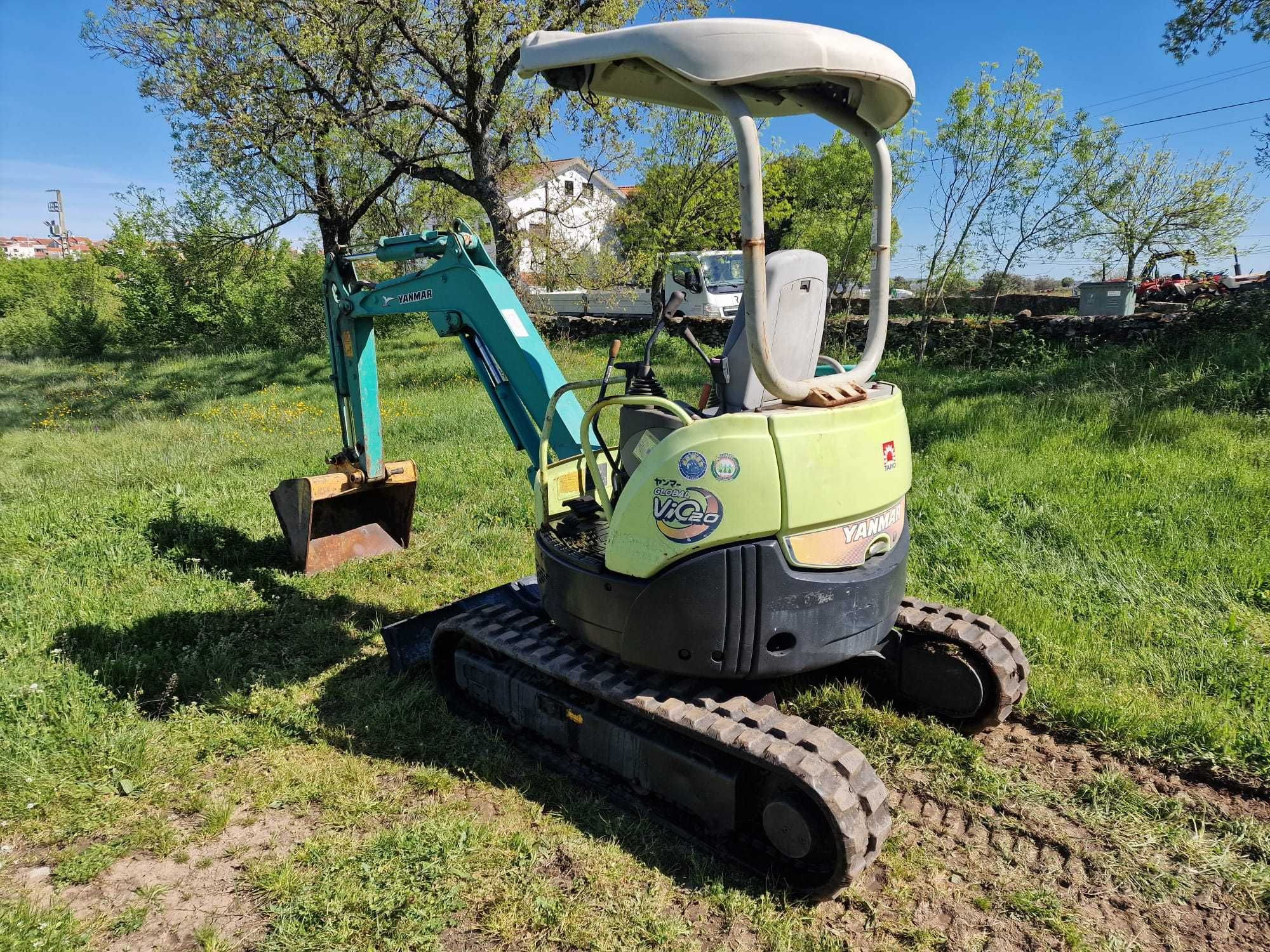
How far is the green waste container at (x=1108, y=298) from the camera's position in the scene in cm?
1437

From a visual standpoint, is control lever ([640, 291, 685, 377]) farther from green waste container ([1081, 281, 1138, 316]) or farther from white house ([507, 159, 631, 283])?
green waste container ([1081, 281, 1138, 316])

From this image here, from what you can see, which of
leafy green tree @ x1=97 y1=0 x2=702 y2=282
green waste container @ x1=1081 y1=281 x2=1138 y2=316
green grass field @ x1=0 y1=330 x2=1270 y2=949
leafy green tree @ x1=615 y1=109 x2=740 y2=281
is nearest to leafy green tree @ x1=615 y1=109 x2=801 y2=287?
leafy green tree @ x1=615 y1=109 x2=740 y2=281

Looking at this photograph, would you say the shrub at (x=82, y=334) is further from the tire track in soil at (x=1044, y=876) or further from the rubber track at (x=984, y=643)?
the tire track in soil at (x=1044, y=876)

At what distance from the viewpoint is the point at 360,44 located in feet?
40.4

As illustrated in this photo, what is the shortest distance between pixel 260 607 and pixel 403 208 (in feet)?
58.2

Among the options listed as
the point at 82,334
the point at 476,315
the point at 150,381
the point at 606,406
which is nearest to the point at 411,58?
the point at 150,381

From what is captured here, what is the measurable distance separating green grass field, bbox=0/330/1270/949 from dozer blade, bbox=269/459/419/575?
0.75ft

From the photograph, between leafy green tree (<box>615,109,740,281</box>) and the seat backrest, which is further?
leafy green tree (<box>615,109,740,281</box>)

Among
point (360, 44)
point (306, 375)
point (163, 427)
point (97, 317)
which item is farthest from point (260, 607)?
point (97, 317)

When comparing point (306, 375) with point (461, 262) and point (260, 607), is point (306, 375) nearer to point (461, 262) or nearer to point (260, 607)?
point (260, 607)

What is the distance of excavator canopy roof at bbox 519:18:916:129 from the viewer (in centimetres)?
244

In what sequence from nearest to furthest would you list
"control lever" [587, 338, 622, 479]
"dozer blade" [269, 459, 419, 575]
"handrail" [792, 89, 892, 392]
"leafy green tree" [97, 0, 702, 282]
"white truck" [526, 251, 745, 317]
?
1. "handrail" [792, 89, 892, 392]
2. "control lever" [587, 338, 622, 479]
3. "dozer blade" [269, 459, 419, 575]
4. "leafy green tree" [97, 0, 702, 282]
5. "white truck" [526, 251, 745, 317]

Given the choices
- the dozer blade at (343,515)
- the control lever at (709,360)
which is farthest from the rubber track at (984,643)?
the dozer blade at (343,515)

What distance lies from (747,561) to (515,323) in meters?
2.22
